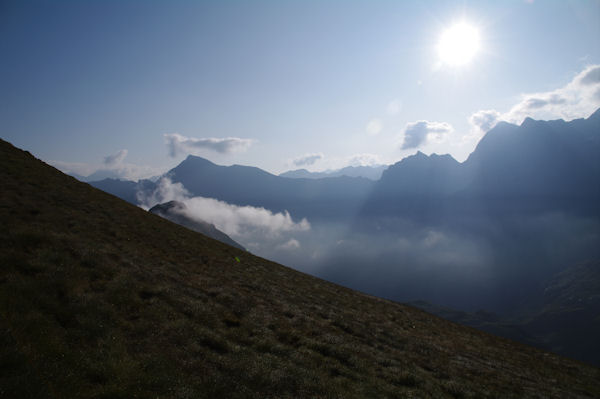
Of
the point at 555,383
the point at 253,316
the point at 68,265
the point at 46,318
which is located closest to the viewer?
the point at 46,318

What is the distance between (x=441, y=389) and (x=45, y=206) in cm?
3450

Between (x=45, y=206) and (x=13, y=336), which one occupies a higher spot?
(x=45, y=206)

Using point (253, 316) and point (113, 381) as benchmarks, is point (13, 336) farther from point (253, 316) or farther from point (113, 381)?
point (253, 316)

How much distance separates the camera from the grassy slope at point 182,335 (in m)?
9.82

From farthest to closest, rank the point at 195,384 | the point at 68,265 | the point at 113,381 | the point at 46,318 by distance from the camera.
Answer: the point at 68,265, the point at 46,318, the point at 195,384, the point at 113,381

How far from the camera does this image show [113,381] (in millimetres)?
9219

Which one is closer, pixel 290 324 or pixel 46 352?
pixel 46 352

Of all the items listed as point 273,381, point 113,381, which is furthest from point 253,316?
point 113,381

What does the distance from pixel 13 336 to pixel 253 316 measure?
38.1 ft

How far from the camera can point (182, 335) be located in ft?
43.5

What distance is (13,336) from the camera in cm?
951

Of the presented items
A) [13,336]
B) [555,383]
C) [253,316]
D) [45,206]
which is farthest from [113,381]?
[555,383]

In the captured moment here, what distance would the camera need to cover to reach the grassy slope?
9.82 meters

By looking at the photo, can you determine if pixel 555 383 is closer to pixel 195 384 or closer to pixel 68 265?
pixel 195 384
